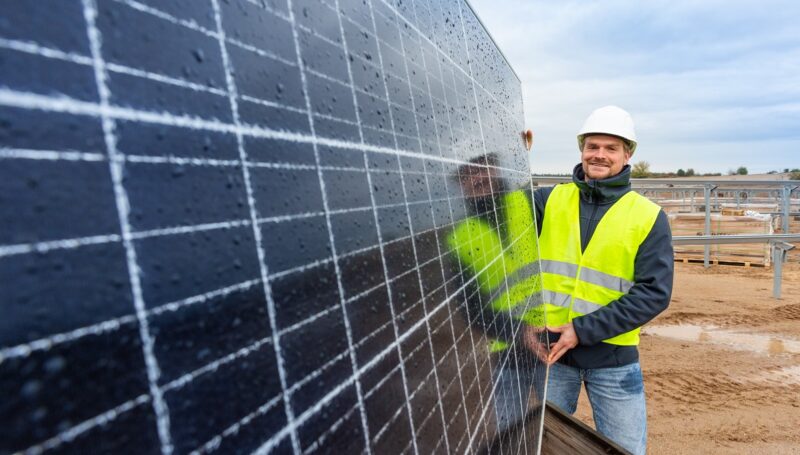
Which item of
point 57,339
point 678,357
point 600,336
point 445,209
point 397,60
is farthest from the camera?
point 678,357

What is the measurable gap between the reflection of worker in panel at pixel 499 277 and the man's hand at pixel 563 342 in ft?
2.14

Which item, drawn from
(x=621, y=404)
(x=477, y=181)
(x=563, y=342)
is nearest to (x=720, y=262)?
(x=621, y=404)

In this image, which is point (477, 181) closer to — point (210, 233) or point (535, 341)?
point (210, 233)

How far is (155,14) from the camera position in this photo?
402 millimetres

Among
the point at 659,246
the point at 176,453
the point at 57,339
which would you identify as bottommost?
the point at 659,246

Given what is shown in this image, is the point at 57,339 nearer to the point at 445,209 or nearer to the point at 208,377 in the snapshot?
the point at 208,377

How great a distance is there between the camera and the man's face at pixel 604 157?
2.91 metres

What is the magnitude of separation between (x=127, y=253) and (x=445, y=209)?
0.73 m

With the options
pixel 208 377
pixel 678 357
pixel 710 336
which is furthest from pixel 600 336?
pixel 710 336

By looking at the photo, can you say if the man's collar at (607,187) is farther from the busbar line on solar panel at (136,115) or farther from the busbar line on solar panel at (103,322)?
the busbar line on solar panel at (103,322)

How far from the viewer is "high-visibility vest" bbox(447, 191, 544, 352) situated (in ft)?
3.83

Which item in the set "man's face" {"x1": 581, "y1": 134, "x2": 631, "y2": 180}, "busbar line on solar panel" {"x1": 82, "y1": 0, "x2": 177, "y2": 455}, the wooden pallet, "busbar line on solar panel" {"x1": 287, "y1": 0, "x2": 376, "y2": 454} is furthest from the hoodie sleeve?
the wooden pallet

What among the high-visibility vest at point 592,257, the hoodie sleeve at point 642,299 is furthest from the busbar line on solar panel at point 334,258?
the high-visibility vest at point 592,257

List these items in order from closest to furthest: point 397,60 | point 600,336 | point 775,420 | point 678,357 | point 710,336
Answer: point 397,60, point 600,336, point 775,420, point 678,357, point 710,336
